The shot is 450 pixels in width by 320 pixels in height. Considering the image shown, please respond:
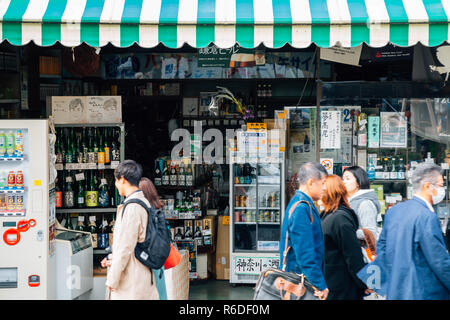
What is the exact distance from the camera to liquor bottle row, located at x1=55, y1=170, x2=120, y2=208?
7.78 meters

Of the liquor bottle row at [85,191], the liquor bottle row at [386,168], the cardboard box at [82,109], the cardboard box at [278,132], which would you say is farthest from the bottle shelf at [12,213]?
the liquor bottle row at [386,168]

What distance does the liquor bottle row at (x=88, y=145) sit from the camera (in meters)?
7.70

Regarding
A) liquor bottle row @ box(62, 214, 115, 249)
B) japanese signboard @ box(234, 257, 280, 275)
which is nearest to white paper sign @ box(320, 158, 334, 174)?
japanese signboard @ box(234, 257, 280, 275)

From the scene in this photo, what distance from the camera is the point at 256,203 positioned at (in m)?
8.73

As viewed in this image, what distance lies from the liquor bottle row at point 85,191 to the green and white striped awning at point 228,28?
2.31 m

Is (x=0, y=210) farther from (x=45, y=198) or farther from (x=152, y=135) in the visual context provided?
(x=152, y=135)

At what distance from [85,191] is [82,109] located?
1.13 m

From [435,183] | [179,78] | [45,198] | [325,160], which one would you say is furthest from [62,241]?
[179,78]

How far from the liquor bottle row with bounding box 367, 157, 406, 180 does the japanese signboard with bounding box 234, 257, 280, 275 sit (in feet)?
6.32

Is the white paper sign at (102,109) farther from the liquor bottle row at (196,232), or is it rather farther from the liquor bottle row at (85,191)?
the liquor bottle row at (196,232)

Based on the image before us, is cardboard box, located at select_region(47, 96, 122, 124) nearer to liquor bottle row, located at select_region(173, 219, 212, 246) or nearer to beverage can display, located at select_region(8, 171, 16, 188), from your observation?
beverage can display, located at select_region(8, 171, 16, 188)

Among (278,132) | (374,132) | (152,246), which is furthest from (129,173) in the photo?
(374,132)

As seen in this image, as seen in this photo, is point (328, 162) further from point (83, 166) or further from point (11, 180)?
point (11, 180)

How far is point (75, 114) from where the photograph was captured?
25.3 ft
